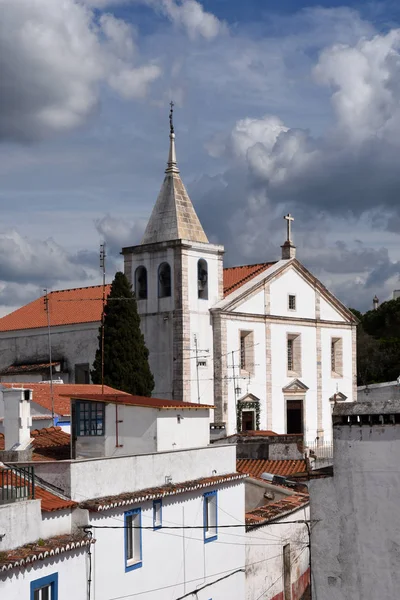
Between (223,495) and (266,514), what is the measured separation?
7.44ft

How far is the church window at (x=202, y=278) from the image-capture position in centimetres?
4912

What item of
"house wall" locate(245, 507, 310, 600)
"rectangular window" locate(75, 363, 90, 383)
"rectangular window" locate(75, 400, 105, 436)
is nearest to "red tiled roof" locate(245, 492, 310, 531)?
"house wall" locate(245, 507, 310, 600)

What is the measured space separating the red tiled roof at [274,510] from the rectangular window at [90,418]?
431 cm

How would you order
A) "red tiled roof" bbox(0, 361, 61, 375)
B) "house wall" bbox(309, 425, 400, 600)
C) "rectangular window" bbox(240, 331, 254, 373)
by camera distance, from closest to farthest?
1. "house wall" bbox(309, 425, 400, 600)
2. "rectangular window" bbox(240, 331, 254, 373)
3. "red tiled roof" bbox(0, 361, 61, 375)

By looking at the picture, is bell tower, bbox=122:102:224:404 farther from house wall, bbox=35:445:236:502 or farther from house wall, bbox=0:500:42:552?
house wall, bbox=0:500:42:552

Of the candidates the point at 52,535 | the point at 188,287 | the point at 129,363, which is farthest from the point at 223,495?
the point at 188,287

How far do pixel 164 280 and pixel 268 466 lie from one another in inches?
766

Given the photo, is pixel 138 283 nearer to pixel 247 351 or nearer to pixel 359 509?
pixel 247 351

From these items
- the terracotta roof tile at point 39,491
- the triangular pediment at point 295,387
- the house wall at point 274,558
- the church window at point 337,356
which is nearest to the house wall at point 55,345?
the triangular pediment at point 295,387

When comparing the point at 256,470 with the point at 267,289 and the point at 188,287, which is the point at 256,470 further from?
the point at 267,289

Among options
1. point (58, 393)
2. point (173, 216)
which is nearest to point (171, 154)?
point (173, 216)

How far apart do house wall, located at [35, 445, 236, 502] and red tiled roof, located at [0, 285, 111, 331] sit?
1182 inches

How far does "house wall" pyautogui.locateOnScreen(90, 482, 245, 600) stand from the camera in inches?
699

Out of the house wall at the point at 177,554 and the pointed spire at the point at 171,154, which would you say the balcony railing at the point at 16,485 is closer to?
the house wall at the point at 177,554
